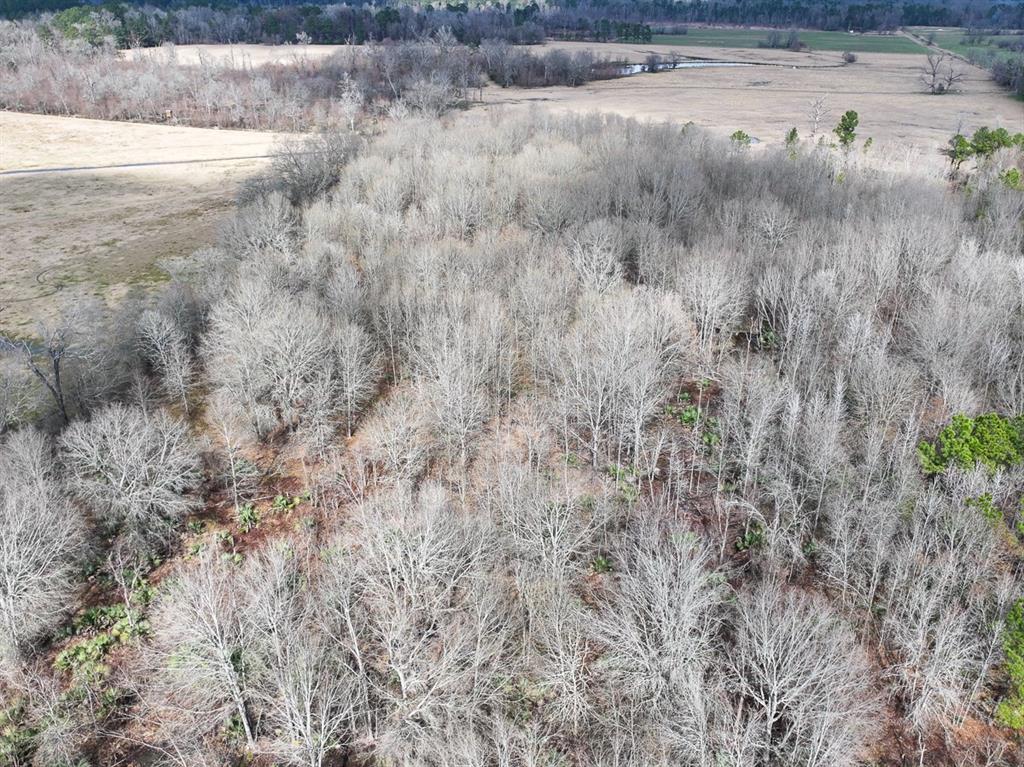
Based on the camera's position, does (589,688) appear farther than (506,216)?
No

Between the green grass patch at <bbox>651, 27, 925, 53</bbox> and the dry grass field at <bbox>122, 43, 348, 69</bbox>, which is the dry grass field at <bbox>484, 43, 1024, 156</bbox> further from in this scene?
the dry grass field at <bbox>122, 43, 348, 69</bbox>

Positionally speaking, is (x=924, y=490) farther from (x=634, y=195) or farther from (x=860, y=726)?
(x=634, y=195)

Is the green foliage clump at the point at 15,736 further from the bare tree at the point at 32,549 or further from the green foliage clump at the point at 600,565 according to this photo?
the green foliage clump at the point at 600,565

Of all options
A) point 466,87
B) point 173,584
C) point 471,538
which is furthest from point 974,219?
point 466,87

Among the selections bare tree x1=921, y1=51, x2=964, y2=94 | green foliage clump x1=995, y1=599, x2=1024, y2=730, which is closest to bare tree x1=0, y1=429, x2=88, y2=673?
green foliage clump x1=995, y1=599, x2=1024, y2=730

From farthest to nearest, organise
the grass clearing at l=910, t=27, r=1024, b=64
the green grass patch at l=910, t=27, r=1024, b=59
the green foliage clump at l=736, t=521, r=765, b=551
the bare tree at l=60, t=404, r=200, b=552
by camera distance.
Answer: the grass clearing at l=910, t=27, r=1024, b=64 → the green grass patch at l=910, t=27, r=1024, b=59 → the bare tree at l=60, t=404, r=200, b=552 → the green foliage clump at l=736, t=521, r=765, b=551

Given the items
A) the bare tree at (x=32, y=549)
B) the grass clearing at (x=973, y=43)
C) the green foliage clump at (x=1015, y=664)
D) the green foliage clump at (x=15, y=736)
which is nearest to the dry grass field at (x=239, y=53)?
the bare tree at (x=32, y=549)

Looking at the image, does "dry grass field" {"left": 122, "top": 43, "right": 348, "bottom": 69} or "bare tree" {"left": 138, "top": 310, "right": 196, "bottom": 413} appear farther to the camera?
"dry grass field" {"left": 122, "top": 43, "right": 348, "bottom": 69}
